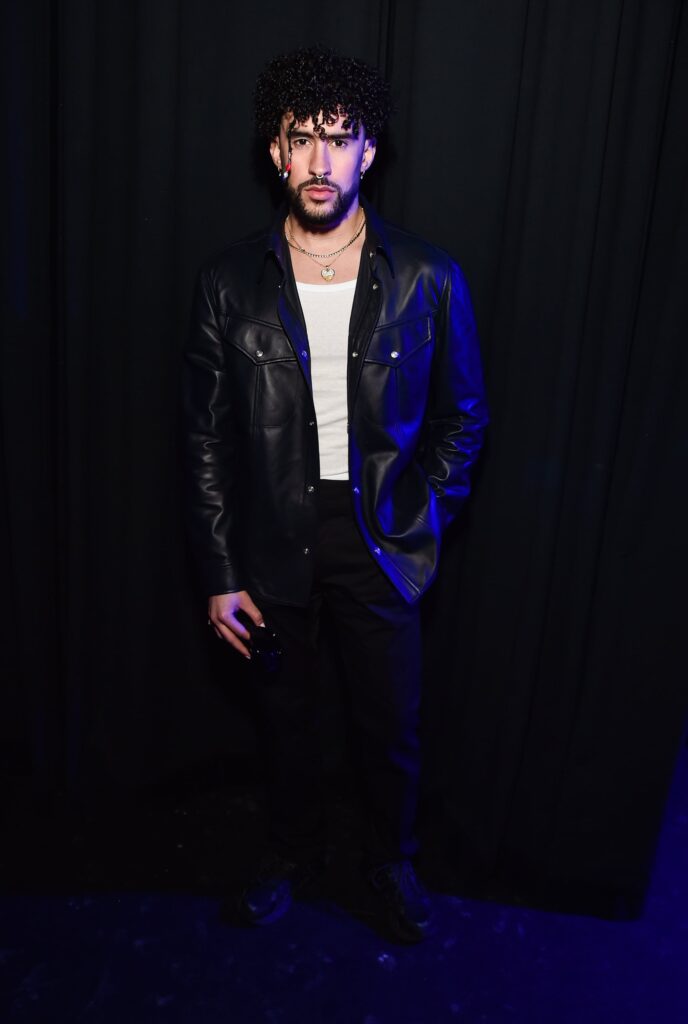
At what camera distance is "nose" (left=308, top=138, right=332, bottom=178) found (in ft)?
5.79

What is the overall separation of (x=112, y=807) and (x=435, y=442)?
1473 millimetres

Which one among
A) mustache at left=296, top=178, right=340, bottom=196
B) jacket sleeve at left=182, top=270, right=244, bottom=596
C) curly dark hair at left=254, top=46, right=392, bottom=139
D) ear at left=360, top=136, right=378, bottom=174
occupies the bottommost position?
jacket sleeve at left=182, top=270, right=244, bottom=596

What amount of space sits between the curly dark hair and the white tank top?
0.32 meters

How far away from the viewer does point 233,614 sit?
2.00m

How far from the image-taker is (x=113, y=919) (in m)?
2.18

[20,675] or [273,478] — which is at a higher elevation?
[273,478]

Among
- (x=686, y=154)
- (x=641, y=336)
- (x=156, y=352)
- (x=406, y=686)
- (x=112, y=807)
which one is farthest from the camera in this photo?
(x=112, y=807)

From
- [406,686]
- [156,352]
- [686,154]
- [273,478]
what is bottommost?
[406,686]

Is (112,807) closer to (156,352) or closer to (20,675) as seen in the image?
(20,675)

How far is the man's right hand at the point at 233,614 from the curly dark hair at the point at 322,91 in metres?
1.02

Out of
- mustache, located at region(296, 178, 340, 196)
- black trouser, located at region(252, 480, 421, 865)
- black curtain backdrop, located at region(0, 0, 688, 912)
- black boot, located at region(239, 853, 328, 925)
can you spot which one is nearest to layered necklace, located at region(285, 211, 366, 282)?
mustache, located at region(296, 178, 340, 196)

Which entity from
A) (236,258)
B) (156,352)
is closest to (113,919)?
(156,352)

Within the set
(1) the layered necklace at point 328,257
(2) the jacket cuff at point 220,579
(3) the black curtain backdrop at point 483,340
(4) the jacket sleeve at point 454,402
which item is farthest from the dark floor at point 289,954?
(1) the layered necklace at point 328,257

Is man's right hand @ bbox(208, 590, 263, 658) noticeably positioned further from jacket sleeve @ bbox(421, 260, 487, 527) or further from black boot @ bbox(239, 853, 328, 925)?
black boot @ bbox(239, 853, 328, 925)
